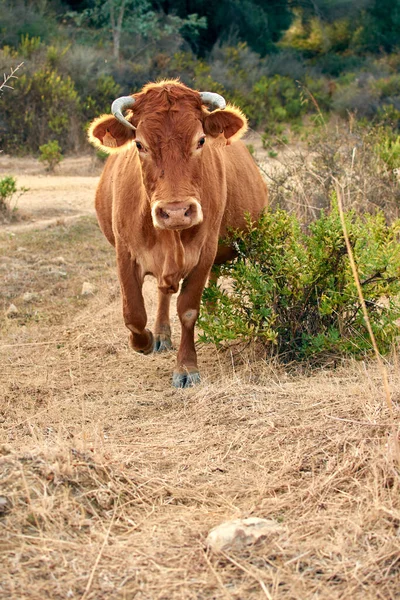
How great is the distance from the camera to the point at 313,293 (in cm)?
582

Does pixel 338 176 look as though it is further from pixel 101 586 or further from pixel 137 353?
pixel 101 586

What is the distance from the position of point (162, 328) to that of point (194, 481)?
316 cm

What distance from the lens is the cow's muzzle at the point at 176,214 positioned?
4875 mm

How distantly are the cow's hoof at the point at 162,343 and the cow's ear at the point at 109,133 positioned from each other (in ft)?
6.26

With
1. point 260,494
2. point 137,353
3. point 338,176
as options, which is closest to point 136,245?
point 137,353

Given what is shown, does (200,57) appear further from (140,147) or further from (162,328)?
(140,147)

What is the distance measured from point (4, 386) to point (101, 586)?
2.89m

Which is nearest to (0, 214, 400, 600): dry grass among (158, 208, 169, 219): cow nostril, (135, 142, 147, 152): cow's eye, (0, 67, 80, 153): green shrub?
(158, 208, 169, 219): cow nostril

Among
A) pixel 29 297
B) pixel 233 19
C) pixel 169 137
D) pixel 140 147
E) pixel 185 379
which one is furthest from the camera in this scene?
pixel 233 19

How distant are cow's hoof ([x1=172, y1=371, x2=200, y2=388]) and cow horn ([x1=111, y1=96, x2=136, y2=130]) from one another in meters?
1.75

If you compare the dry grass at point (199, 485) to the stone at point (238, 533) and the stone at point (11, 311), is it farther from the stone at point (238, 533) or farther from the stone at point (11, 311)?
the stone at point (11, 311)

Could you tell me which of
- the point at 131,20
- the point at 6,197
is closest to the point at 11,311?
the point at 6,197

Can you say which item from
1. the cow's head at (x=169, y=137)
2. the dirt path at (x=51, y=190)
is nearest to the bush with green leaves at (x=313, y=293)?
the cow's head at (x=169, y=137)

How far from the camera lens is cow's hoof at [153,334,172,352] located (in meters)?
6.79
